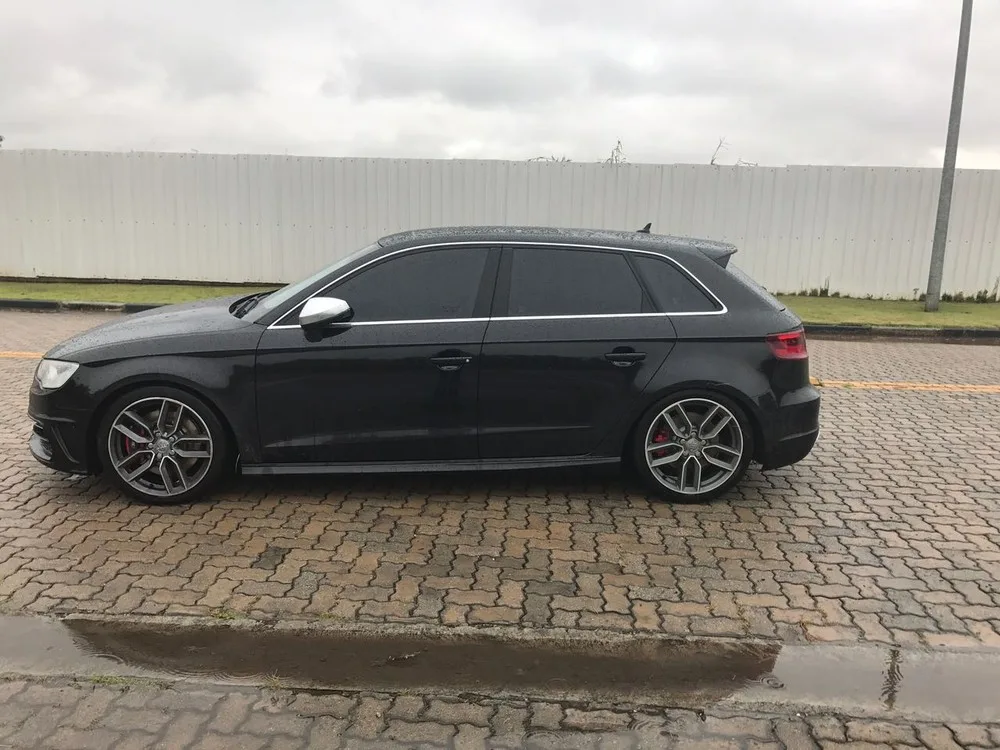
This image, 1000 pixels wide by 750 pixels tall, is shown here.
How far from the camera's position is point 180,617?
3.31 meters

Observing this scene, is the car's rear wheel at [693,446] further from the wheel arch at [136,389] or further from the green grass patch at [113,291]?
the green grass patch at [113,291]

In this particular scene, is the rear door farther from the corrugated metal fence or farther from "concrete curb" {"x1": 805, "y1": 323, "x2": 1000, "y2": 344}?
the corrugated metal fence

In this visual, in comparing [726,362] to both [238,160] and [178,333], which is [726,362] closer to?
[178,333]

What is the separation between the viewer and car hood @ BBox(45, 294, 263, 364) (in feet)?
14.2

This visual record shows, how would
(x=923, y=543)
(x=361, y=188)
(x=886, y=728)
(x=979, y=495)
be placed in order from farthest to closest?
(x=361, y=188) → (x=979, y=495) → (x=923, y=543) → (x=886, y=728)

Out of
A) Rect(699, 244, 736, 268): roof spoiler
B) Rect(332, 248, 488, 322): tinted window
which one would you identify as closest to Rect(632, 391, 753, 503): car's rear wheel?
Rect(699, 244, 736, 268): roof spoiler

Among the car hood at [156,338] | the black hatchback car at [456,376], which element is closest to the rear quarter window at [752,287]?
the black hatchback car at [456,376]

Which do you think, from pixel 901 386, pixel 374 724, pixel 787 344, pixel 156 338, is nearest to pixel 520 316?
pixel 787 344

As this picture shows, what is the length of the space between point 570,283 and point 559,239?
0.30 m

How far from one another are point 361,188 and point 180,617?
1283 centimetres

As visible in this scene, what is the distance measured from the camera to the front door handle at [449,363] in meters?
4.37

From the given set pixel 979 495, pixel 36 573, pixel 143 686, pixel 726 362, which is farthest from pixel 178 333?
pixel 979 495

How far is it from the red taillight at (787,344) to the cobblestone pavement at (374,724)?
2.29 m

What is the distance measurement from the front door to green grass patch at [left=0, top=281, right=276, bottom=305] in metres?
9.76
